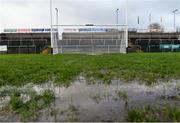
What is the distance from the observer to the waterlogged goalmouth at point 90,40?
51562mm

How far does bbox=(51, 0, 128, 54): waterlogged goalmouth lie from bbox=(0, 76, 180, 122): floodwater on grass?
40363mm

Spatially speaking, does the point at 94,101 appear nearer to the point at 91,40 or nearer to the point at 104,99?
the point at 104,99

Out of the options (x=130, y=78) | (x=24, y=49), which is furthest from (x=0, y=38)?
(x=130, y=78)

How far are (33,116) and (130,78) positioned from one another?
16.2ft

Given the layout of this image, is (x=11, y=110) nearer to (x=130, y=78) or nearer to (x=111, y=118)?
(x=111, y=118)

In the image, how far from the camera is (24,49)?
62.8 m

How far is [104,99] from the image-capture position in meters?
6.47

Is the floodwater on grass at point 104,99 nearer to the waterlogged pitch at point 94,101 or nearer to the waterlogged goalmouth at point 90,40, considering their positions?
the waterlogged pitch at point 94,101

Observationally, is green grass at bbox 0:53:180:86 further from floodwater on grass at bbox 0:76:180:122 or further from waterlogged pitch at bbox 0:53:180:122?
floodwater on grass at bbox 0:76:180:122

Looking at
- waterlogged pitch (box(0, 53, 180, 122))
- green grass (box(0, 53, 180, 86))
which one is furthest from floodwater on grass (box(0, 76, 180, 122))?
green grass (box(0, 53, 180, 86))

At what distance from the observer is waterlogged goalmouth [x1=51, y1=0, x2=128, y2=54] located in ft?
169

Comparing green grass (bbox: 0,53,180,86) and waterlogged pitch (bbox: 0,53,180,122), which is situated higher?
green grass (bbox: 0,53,180,86)

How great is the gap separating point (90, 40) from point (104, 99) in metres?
51.4

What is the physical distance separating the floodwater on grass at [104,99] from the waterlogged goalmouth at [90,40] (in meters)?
40.4
